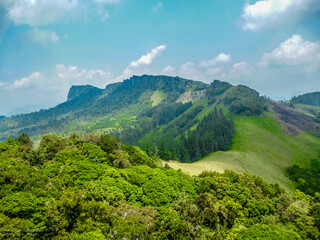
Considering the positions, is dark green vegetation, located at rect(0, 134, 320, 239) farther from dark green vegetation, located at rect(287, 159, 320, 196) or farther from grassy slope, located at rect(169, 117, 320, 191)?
dark green vegetation, located at rect(287, 159, 320, 196)

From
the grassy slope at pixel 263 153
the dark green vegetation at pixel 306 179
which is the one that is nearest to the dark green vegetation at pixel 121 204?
the grassy slope at pixel 263 153

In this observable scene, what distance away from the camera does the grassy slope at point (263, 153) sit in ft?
299

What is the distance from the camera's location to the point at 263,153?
127 meters

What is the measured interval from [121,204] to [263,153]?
5069 inches

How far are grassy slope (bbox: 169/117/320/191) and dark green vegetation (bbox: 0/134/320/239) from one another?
107ft

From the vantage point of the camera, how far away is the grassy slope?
91.2m

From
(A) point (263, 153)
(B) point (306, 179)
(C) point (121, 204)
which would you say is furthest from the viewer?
(A) point (263, 153)

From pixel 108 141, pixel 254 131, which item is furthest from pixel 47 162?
pixel 254 131

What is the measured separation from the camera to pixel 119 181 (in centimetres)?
3553

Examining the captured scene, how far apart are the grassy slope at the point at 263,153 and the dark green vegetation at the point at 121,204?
3269 centimetres

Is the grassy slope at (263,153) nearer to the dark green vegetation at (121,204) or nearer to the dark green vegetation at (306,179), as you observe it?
the dark green vegetation at (306,179)

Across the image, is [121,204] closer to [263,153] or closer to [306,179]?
[306,179]

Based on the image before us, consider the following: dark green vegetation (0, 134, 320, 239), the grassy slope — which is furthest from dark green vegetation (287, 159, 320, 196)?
dark green vegetation (0, 134, 320, 239)

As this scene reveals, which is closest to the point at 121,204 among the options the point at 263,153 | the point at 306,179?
the point at 306,179
